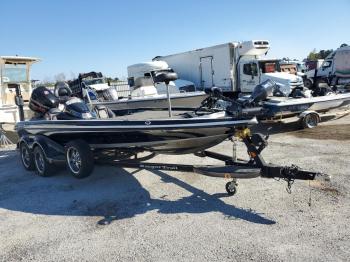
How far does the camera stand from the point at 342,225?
354cm

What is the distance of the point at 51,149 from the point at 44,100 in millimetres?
1125

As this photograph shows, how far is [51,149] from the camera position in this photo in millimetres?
5961

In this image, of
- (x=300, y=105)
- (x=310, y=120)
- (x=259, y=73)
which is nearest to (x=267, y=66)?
(x=259, y=73)

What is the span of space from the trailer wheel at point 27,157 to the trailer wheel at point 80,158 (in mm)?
1371

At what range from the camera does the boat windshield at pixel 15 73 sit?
14.1 meters

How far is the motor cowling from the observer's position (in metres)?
6.57

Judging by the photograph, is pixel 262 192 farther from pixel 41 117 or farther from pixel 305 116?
pixel 305 116

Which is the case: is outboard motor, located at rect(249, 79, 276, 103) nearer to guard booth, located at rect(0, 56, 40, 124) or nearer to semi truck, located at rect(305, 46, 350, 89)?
guard booth, located at rect(0, 56, 40, 124)

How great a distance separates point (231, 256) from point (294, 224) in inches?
35.9

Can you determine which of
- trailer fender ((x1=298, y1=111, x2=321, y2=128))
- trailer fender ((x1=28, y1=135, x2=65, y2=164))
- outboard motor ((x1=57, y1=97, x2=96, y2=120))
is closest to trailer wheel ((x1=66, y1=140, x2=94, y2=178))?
trailer fender ((x1=28, y1=135, x2=65, y2=164))

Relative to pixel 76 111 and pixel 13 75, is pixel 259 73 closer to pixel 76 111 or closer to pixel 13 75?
pixel 13 75

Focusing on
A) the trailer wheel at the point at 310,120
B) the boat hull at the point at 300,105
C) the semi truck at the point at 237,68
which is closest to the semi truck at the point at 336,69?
the semi truck at the point at 237,68

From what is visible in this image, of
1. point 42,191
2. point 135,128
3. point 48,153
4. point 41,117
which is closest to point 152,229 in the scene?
point 135,128

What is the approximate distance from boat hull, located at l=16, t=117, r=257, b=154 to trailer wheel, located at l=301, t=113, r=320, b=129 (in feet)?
17.0
